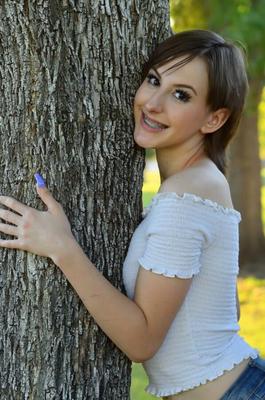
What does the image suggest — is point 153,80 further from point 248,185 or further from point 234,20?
point 248,185

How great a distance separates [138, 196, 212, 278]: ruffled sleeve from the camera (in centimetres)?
215

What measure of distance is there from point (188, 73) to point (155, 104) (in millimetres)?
134

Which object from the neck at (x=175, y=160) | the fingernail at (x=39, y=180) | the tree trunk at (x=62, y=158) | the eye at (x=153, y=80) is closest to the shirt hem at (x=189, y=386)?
the tree trunk at (x=62, y=158)

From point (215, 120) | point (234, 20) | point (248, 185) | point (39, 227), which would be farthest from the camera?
point (248, 185)

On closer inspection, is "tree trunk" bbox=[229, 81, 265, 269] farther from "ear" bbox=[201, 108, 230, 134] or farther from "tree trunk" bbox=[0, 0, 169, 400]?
"tree trunk" bbox=[0, 0, 169, 400]

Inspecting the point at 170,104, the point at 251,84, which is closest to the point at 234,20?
the point at 251,84

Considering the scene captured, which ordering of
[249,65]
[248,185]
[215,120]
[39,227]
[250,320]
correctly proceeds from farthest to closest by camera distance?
[248,185]
[249,65]
[250,320]
[215,120]
[39,227]

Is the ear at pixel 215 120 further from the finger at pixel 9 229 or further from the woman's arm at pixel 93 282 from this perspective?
the finger at pixel 9 229

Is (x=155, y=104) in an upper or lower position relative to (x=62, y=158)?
upper

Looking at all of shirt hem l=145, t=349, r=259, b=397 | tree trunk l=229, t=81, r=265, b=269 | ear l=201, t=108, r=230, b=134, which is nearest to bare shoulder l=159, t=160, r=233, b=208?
ear l=201, t=108, r=230, b=134

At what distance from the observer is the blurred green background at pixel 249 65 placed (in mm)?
7573

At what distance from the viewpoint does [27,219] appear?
213 centimetres

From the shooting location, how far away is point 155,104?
2279 mm

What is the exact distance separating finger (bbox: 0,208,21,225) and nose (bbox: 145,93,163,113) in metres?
0.50
